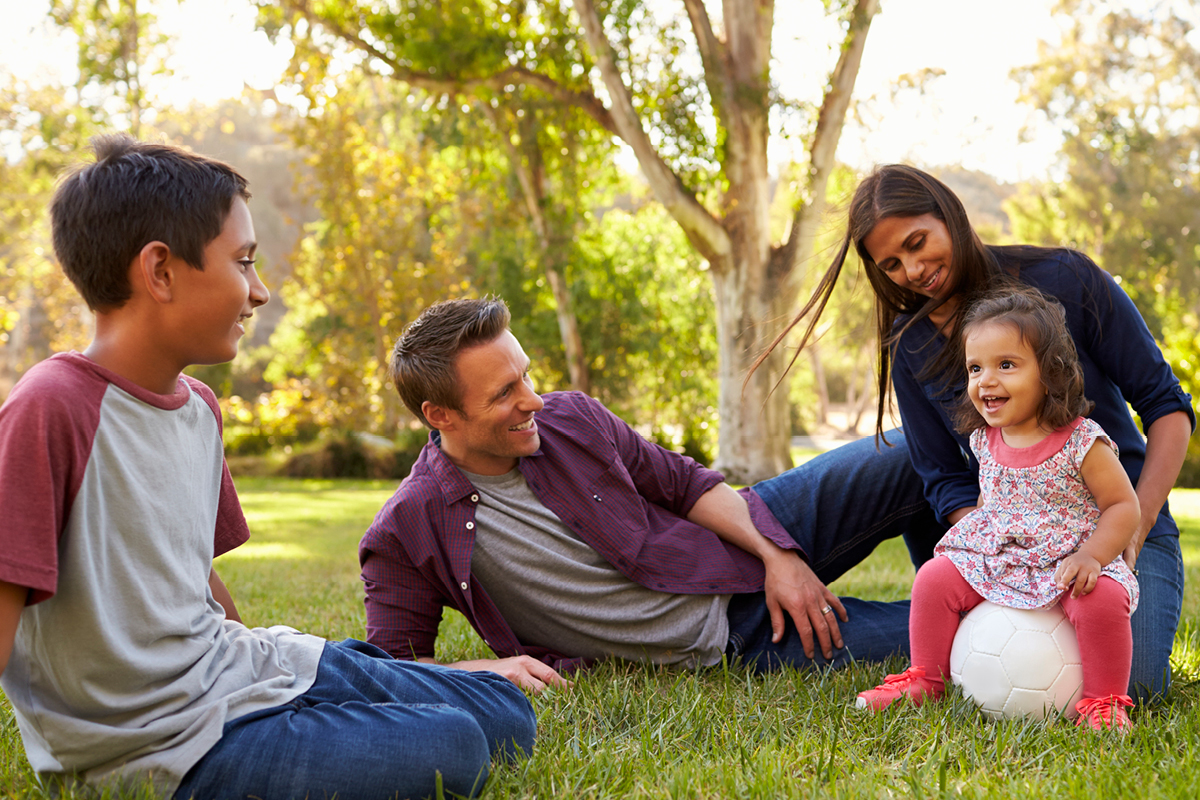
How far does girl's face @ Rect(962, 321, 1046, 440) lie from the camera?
274 cm

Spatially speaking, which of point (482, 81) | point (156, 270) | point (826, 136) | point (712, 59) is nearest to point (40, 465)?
point (156, 270)

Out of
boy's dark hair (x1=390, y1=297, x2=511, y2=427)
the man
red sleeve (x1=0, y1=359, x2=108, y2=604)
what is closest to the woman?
the man

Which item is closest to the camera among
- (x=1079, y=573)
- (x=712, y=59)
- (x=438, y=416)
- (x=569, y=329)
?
(x=1079, y=573)

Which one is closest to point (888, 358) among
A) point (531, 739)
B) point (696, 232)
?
point (531, 739)

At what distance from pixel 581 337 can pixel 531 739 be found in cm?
1524

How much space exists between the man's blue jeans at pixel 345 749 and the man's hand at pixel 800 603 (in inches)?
49.8

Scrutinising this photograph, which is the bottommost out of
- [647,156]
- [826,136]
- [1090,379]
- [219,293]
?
[1090,379]

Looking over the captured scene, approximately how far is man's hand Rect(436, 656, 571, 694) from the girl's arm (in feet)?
4.98

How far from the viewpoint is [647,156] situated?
11219 millimetres

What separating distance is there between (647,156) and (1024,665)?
9366mm

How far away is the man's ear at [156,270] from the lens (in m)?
Answer: 1.91

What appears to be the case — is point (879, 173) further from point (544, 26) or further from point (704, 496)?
point (544, 26)

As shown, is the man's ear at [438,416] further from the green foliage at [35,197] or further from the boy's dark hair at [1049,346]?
the green foliage at [35,197]

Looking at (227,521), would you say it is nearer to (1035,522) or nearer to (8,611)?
(8,611)
